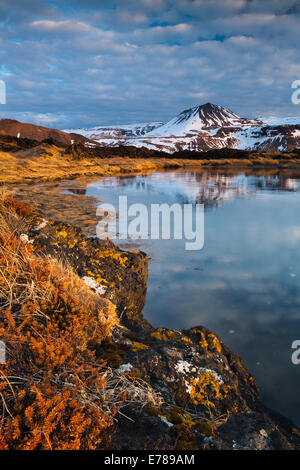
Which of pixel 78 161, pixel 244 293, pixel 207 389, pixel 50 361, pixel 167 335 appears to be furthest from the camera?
pixel 78 161

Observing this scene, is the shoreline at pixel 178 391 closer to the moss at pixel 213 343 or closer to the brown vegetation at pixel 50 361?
the moss at pixel 213 343

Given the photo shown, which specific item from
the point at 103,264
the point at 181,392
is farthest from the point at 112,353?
the point at 103,264

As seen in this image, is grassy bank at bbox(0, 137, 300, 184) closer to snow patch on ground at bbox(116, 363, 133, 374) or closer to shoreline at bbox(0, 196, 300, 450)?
shoreline at bbox(0, 196, 300, 450)

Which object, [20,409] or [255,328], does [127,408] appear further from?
[255,328]

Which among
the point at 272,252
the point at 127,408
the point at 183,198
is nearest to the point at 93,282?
the point at 127,408

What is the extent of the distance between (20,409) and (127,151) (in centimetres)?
7361

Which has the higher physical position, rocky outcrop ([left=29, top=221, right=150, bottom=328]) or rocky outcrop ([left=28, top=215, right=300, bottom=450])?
rocky outcrop ([left=29, top=221, right=150, bottom=328])

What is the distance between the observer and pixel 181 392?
318 centimetres

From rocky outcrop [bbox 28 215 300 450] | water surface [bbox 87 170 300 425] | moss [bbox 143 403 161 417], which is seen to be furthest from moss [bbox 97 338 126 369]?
water surface [bbox 87 170 300 425]

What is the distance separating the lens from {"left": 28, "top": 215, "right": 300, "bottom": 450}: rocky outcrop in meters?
2.37

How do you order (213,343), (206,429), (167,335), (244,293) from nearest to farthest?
(206,429)
(213,343)
(167,335)
(244,293)

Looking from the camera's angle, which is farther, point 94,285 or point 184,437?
point 94,285

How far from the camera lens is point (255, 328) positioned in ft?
18.1

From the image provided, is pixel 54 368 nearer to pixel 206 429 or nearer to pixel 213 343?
pixel 206 429
